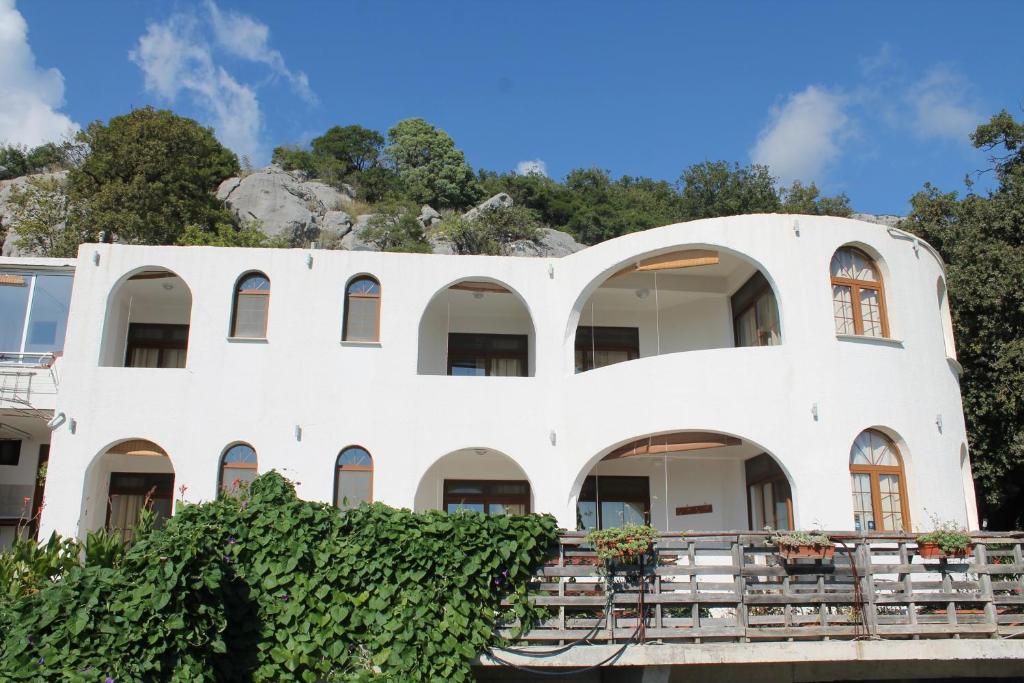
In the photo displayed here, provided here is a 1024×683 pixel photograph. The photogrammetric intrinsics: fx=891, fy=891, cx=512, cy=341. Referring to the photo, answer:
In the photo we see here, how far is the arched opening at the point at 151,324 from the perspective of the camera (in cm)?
1800

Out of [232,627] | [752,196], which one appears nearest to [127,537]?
[232,627]

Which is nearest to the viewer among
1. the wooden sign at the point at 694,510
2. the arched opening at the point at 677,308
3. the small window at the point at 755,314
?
the small window at the point at 755,314

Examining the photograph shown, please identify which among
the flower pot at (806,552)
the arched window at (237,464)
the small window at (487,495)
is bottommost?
the flower pot at (806,552)

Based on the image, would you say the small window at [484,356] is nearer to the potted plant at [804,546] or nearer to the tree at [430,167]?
the potted plant at [804,546]

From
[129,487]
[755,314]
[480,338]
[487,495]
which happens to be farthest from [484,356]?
[129,487]

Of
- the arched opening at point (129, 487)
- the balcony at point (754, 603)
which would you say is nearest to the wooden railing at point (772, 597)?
the balcony at point (754, 603)

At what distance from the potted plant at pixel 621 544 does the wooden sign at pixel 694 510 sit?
279 inches

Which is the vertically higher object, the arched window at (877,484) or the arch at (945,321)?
the arch at (945,321)

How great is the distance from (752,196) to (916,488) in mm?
32867

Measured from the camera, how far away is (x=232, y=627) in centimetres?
962

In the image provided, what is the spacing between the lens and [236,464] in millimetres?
16297

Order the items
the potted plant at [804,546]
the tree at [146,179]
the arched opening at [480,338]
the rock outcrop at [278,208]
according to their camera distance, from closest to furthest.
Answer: the potted plant at [804,546], the arched opening at [480,338], the tree at [146,179], the rock outcrop at [278,208]

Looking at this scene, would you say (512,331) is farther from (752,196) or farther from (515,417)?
(752,196)

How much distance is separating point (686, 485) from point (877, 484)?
4.52 m
